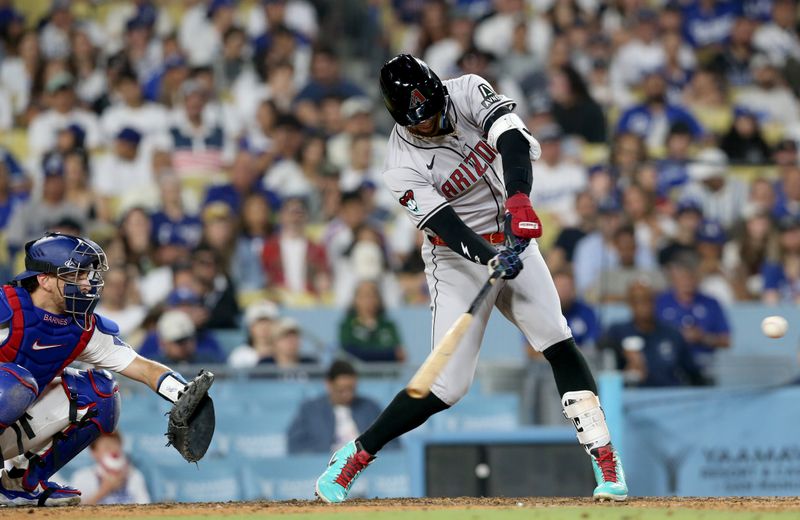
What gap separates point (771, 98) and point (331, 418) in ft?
23.3

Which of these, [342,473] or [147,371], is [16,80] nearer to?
[147,371]

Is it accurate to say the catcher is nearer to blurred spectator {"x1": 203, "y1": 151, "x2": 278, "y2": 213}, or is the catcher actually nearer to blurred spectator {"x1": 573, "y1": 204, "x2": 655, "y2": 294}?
blurred spectator {"x1": 573, "y1": 204, "x2": 655, "y2": 294}

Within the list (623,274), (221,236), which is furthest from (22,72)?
(623,274)

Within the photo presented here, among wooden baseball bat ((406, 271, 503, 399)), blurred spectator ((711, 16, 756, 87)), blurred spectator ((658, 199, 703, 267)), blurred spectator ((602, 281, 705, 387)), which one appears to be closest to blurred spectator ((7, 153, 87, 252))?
blurred spectator ((602, 281, 705, 387))

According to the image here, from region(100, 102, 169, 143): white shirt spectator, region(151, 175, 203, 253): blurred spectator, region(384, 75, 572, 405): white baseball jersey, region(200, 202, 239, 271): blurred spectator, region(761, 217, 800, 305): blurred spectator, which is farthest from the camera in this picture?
region(100, 102, 169, 143): white shirt spectator

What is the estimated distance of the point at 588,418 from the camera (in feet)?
17.8

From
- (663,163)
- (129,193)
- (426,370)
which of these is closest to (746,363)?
(663,163)

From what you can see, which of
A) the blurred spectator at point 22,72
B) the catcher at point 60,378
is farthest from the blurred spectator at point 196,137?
the catcher at point 60,378

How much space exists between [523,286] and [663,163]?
4.46 metres

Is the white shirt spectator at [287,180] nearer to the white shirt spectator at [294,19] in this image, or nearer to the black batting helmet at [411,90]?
the white shirt spectator at [294,19]

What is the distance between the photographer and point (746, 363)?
916 centimetres

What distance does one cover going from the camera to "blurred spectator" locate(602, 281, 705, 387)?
9.18 metres

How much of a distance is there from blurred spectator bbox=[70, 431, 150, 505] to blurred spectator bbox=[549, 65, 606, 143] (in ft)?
20.8

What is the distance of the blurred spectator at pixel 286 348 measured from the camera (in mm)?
9375
